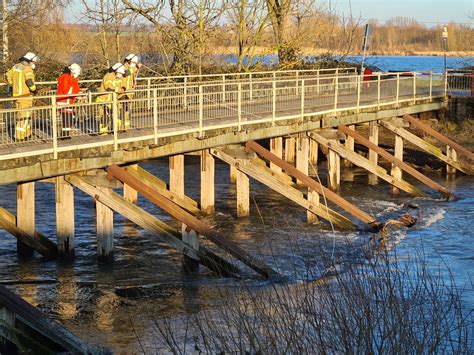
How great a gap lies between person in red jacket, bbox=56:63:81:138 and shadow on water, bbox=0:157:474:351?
230cm

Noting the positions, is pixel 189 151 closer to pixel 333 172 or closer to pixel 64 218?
pixel 64 218

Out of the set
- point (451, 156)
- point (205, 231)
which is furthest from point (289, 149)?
point (205, 231)

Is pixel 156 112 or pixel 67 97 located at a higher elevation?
pixel 67 97

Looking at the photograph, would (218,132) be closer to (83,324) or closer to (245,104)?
(245,104)

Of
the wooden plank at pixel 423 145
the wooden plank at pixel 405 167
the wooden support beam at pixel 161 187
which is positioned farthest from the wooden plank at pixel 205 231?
the wooden plank at pixel 423 145

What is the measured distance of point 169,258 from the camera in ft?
58.7

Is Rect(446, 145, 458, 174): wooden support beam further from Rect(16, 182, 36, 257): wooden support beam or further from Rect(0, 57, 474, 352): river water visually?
Rect(16, 182, 36, 257): wooden support beam

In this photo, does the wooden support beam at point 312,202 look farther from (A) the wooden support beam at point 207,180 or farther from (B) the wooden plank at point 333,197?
(A) the wooden support beam at point 207,180

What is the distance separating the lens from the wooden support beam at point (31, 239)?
17.2 m

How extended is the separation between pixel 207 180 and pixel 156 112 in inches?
143

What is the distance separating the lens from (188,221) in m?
15.7

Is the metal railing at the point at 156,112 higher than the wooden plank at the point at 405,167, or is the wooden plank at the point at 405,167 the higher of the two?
the metal railing at the point at 156,112

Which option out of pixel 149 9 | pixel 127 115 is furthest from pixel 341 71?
pixel 127 115

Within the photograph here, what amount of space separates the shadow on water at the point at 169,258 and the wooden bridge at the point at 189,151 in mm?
463
